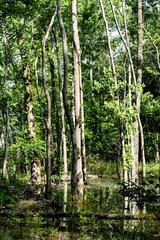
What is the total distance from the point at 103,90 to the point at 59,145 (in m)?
11.0

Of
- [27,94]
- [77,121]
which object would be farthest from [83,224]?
[27,94]

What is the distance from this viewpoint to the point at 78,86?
1973 centimetres

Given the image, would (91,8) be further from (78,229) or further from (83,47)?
(78,229)

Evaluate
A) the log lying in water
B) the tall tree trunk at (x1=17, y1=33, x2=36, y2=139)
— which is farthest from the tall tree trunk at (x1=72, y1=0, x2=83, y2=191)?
the tall tree trunk at (x1=17, y1=33, x2=36, y2=139)

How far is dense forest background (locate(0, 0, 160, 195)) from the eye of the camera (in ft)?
64.4

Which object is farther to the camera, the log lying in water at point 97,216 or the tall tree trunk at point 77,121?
the tall tree trunk at point 77,121

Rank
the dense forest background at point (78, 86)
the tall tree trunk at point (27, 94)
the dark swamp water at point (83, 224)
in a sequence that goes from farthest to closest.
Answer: the tall tree trunk at point (27, 94), the dense forest background at point (78, 86), the dark swamp water at point (83, 224)

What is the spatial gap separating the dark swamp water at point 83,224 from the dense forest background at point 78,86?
3.65 m

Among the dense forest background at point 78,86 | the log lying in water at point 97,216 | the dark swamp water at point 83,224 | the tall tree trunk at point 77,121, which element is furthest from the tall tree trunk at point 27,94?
the log lying in water at point 97,216

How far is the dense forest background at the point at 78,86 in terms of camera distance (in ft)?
64.4

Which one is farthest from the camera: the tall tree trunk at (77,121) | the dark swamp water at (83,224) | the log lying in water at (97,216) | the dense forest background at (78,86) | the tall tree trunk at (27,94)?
the tall tree trunk at (27,94)

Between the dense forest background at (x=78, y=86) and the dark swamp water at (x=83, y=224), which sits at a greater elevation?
the dense forest background at (x=78, y=86)

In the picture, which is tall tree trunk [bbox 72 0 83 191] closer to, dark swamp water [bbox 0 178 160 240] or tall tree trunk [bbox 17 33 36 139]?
dark swamp water [bbox 0 178 160 240]

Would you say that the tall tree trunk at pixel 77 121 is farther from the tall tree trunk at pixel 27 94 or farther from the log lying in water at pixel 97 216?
the tall tree trunk at pixel 27 94
